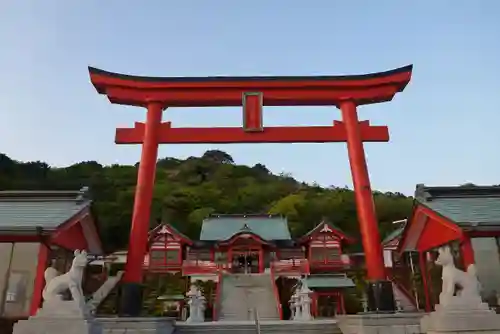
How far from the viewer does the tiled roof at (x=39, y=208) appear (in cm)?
908

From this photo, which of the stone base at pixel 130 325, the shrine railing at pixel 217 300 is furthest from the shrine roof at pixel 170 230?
the stone base at pixel 130 325

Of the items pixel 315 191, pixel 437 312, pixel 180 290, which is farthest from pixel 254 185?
pixel 437 312

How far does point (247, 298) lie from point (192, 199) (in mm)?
30466

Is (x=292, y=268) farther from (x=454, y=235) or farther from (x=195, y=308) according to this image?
(x=454, y=235)

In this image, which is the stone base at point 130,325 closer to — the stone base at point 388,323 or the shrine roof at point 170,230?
the stone base at point 388,323

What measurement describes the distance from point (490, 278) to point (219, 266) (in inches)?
700

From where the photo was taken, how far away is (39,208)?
35.1 feet

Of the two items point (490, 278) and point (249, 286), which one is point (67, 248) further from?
point (249, 286)

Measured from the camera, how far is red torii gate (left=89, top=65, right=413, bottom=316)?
9797 millimetres

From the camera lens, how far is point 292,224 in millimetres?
42625

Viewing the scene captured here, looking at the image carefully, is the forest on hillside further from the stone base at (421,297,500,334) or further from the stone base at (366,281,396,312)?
the stone base at (421,297,500,334)

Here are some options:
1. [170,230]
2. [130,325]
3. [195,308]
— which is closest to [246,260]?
[170,230]

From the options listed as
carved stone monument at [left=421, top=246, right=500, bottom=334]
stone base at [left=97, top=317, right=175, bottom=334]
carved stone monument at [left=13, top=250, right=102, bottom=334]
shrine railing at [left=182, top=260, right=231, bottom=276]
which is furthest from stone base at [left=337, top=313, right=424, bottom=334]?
shrine railing at [left=182, top=260, right=231, bottom=276]

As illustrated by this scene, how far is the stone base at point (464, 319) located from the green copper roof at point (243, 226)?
22782 millimetres
